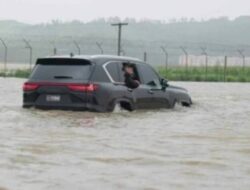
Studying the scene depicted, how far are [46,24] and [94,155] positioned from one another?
153 metres

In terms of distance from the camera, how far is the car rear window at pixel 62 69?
15.5 metres

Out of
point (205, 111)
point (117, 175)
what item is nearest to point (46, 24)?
point (205, 111)

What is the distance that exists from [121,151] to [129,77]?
19.4 ft

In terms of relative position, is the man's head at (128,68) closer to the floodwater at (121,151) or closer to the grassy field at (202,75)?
the floodwater at (121,151)

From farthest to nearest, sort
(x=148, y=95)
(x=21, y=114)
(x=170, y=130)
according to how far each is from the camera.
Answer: (x=148, y=95) → (x=21, y=114) → (x=170, y=130)

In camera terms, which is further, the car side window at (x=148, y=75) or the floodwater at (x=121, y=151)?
the car side window at (x=148, y=75)

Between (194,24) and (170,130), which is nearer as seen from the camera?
(170,130)

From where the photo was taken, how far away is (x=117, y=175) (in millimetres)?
8406

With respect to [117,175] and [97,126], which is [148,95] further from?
[117,175]

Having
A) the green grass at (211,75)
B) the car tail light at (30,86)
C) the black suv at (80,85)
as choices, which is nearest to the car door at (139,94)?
the black suv at (80,85)

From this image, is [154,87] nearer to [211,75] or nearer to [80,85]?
[80,85]

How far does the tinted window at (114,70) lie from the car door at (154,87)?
3.07ft

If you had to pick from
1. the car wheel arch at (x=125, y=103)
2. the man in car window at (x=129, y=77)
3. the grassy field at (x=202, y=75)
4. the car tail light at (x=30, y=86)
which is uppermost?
the man in car window at (x=129, y=77)

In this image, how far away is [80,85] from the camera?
1534cm
